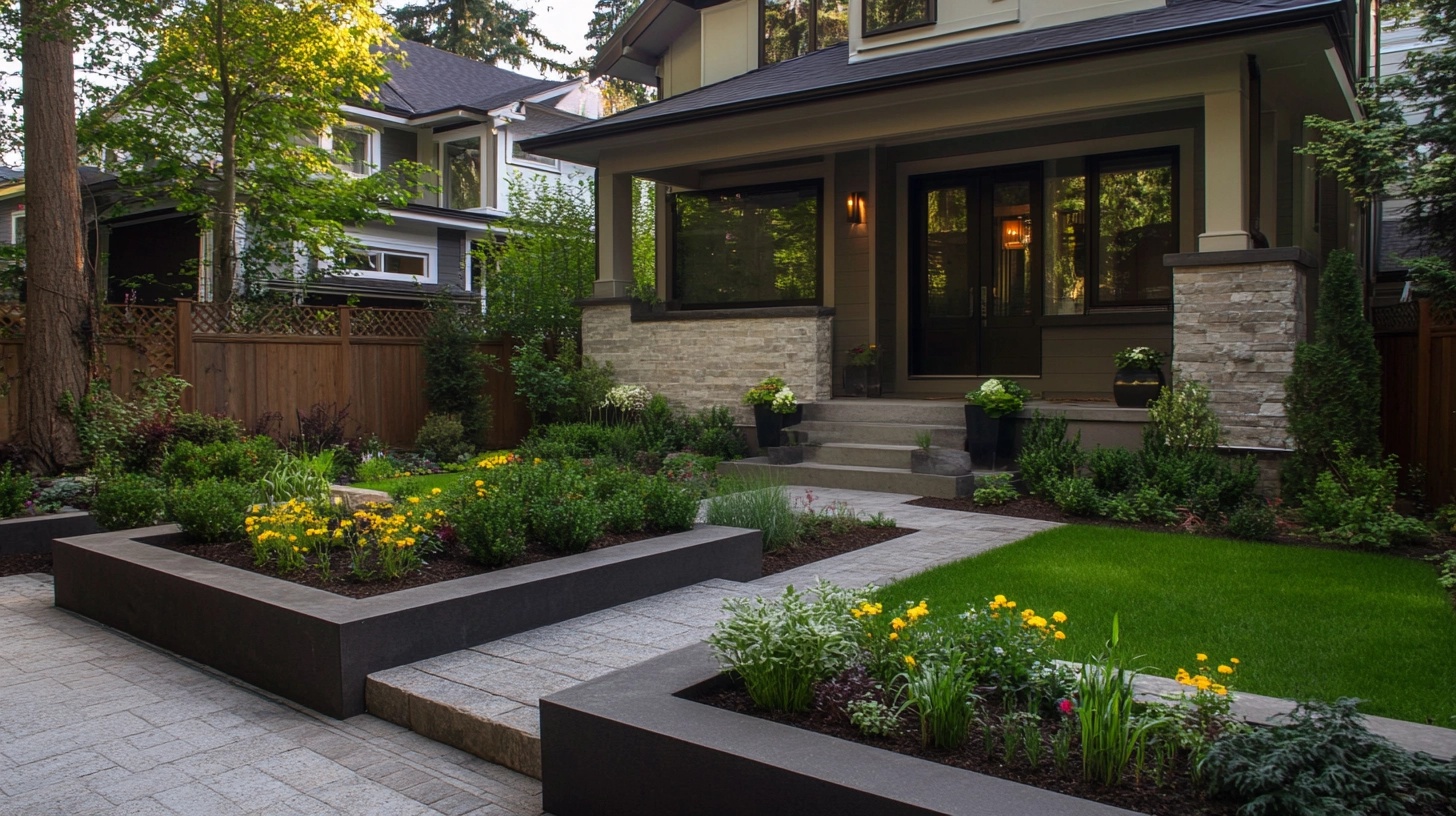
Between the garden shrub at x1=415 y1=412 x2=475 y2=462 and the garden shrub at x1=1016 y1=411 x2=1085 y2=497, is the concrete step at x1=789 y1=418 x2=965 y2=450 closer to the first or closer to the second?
the garden shrub at x1=1016 y1=411 x2=1085 y2=497

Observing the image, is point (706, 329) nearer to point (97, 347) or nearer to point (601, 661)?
point (97, 347)

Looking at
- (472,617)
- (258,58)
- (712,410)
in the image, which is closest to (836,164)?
(712,410)

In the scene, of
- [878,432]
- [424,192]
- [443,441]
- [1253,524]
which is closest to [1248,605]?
Answer: [1253,524]

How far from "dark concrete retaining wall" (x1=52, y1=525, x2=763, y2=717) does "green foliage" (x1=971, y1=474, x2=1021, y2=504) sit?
343 centimetres

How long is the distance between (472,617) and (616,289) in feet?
29.6

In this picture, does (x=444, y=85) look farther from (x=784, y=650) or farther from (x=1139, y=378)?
(x=784, y=650)

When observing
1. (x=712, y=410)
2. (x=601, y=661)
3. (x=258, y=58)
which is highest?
(x=258, y=58)

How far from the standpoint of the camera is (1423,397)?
7988 mm

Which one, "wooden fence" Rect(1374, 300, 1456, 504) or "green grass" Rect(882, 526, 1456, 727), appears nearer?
"green grass" Rect(882, 526, 1456, 727)

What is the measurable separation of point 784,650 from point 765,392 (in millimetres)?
8036

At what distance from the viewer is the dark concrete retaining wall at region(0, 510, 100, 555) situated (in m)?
7.06

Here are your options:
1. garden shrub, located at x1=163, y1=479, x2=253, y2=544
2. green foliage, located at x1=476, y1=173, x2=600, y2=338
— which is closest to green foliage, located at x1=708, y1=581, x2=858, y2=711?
garden shrub, located at x1=163, y1=479, x2=253, y2=544

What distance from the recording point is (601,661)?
422 cm

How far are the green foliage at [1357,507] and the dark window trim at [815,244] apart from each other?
6.49 metres
